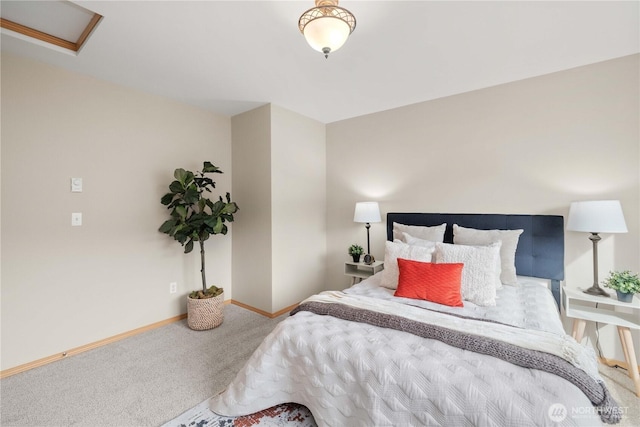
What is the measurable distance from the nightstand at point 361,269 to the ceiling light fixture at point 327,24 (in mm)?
2312

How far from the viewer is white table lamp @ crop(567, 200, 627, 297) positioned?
1.95 metres

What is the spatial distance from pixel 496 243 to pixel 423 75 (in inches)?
64.0

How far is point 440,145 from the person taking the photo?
3025 millimetres

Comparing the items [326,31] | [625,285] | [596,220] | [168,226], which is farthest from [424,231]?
[168,226]

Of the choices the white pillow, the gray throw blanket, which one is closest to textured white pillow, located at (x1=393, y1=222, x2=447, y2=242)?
the white pillow

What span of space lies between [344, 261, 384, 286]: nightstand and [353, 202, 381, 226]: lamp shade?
1.72 feet

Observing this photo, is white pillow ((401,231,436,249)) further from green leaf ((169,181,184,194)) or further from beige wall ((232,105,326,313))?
green leaf ((169,181,184,194))

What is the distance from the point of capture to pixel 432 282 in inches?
80.8

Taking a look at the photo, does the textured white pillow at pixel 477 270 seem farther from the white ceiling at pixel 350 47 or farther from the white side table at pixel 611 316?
the white ceiling at pixel 350 47

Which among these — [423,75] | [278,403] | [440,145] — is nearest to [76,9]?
[423,75]

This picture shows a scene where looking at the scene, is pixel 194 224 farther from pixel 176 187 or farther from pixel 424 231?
pixel 424 231

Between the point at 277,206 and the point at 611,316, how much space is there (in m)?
3.07

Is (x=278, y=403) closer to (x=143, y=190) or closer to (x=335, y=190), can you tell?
(x=143, y=190)
